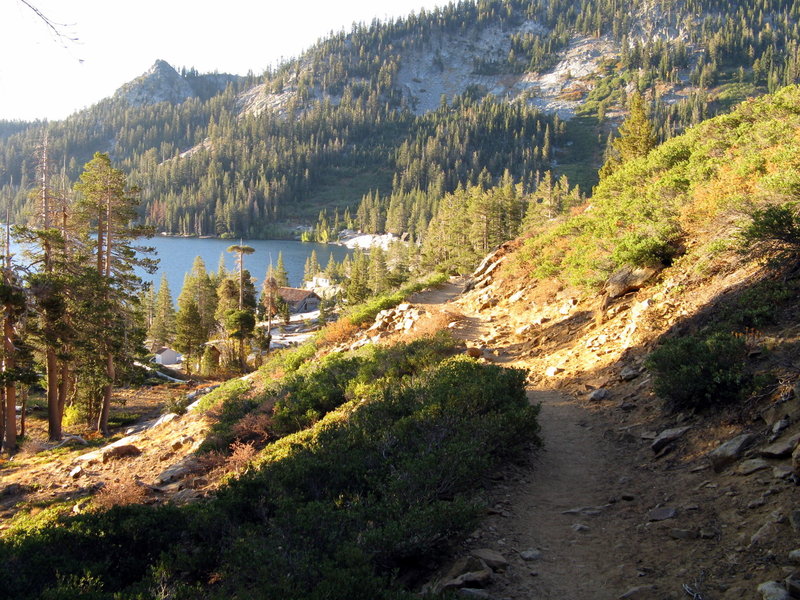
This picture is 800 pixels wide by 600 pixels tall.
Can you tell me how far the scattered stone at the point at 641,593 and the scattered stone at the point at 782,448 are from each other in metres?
2.14

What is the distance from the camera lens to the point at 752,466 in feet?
17.0

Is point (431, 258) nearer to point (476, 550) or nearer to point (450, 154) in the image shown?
point (476, 550)

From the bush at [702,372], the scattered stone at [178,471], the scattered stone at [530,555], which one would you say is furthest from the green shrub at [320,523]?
the scattered stone at [178,471]

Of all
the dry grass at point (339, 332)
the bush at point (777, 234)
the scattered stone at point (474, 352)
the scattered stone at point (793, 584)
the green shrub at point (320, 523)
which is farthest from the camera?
the dry grass at point (339, 332)

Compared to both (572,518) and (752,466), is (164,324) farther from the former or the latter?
(752,466)

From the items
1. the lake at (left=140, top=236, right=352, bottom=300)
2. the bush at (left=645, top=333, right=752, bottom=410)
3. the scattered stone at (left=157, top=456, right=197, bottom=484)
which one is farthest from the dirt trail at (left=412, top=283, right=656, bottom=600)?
the lake at (left=140, top=236, right=352, bottom=300)

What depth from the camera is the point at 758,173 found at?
1241 centimetres

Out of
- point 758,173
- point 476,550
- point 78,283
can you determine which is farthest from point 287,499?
point 78,283

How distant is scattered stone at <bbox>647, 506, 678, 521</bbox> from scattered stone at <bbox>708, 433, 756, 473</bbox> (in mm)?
814

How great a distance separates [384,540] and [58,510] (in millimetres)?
9762

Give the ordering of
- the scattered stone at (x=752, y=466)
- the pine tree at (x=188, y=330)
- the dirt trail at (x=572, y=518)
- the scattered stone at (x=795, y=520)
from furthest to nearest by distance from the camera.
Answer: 1. the pine tree at (x=188, y=330)
2. the scattered stone at (x=752, y=466)
3. the dirt trail at (x=572, y=518)
4. the scattered stone at (x=795, y=520)

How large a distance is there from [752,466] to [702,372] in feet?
6.21

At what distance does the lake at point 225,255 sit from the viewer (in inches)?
3851

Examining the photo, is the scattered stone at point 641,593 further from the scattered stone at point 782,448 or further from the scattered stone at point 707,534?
the scattered stone at point 782,448
